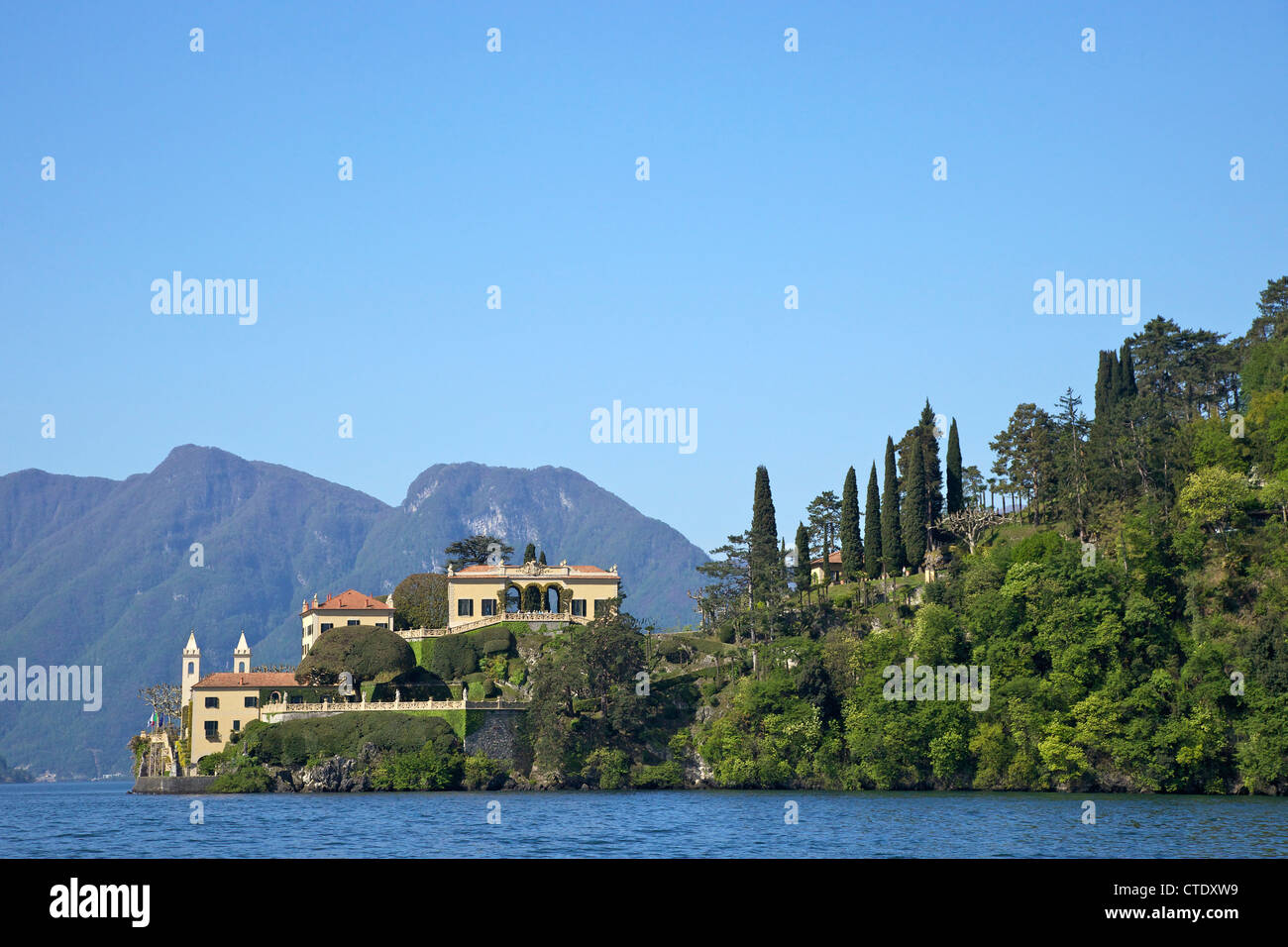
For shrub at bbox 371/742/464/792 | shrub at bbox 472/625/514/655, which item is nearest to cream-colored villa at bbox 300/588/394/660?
shrub at bbox 472/625/514/655

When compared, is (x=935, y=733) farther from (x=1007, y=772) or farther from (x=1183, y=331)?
(x=1183, y=331)

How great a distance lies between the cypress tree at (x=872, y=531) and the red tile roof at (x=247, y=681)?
1599 inches

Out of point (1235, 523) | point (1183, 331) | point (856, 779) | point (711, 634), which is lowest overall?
point (856, 779)

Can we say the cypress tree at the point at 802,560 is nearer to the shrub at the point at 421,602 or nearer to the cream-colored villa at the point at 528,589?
the cream-colored villa at the point at 528,589

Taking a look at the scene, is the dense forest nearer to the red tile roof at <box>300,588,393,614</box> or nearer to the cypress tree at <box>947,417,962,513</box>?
the cypress tree at <box>947,417,962,513</box>

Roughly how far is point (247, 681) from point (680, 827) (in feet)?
171

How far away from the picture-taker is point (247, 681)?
94875 mm

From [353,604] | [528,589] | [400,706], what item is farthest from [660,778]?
[353,604]

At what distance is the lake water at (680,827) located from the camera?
1655 inches

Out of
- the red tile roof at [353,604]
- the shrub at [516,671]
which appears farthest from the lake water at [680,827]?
the red tile roof at [353,604]

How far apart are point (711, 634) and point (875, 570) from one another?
1281 centimetres
